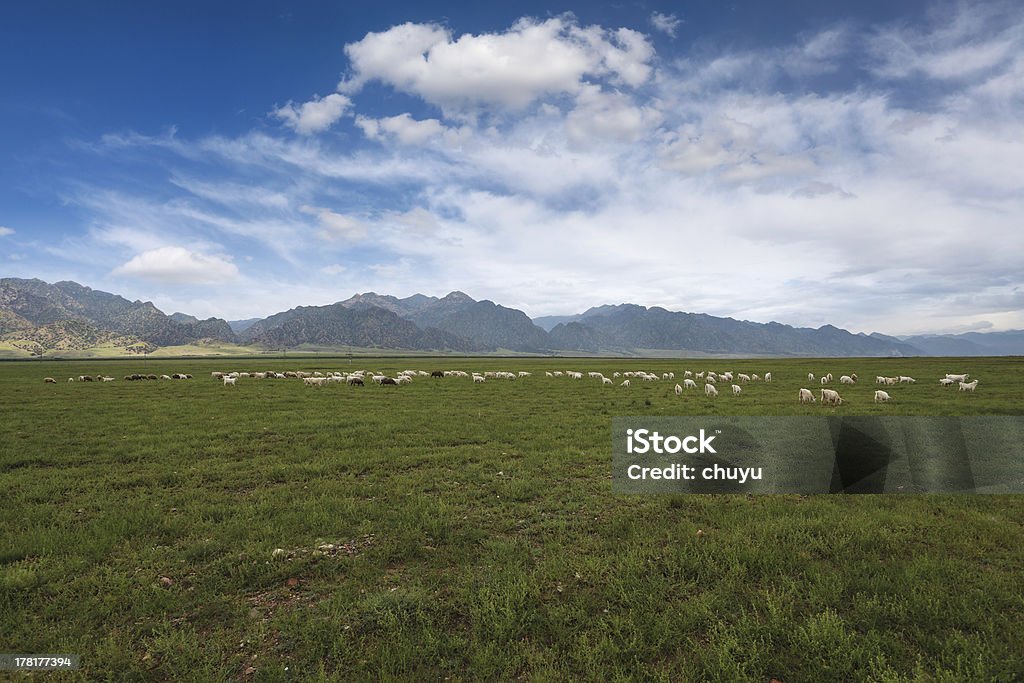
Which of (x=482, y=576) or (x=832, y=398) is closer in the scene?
(x=482, y=576)

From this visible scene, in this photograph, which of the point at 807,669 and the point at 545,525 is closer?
the point at 807,669

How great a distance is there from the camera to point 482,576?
25.6ft

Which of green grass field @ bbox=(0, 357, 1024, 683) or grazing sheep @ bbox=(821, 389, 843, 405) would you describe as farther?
grazing sheep @ bbox=(821, 389, 843, 405)

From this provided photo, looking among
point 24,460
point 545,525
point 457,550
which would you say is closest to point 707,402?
point 545,525

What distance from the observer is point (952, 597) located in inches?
265

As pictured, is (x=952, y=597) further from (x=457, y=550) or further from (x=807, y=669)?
(x=457, y=550)

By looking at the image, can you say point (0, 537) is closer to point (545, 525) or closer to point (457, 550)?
point (457, 550)

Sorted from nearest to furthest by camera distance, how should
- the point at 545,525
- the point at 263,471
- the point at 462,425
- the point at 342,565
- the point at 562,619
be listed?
the point at 562,619 → the point at 342,565 → the point at 545,525 → the point at 263,471 → the point at 462,425

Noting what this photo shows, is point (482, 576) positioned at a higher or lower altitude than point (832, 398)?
lower

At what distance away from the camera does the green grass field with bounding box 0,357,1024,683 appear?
5836 millimetres

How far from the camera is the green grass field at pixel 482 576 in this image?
584 cm

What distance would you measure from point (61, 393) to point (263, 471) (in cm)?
3941

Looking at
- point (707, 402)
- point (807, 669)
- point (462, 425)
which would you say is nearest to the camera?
point (807, 669)

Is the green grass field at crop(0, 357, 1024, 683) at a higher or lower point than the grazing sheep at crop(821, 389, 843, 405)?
lower
